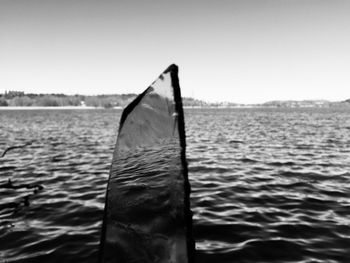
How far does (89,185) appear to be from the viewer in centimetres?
1023

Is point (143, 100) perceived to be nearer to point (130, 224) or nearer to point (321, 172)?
point (130, 224)

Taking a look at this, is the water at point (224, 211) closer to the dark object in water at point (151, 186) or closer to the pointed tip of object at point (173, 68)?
the dark object in water at point (151, 186)

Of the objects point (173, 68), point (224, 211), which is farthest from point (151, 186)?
point (224, 211)

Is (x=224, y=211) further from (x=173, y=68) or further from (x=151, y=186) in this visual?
(x=173, y=68)

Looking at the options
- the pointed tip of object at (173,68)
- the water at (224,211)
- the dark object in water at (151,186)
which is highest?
the pointed tip of object at (173,68)

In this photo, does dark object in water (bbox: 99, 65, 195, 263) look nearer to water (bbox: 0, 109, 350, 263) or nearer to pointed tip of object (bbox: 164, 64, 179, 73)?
pointed tip of object (bbox: 164, 64, 179, 73)

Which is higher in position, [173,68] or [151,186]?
[173,68]

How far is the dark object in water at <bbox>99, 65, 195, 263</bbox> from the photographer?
2064 mm

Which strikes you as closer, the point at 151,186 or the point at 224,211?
the point at 151,186

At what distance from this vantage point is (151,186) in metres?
2.43

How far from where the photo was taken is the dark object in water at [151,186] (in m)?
2.06

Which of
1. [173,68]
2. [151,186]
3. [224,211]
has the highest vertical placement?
[173,68]

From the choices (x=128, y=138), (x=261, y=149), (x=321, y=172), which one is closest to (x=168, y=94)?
(x=128, y=138)

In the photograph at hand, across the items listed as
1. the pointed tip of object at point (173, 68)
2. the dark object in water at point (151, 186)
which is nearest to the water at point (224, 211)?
the dark object in water at point (151, 186)
